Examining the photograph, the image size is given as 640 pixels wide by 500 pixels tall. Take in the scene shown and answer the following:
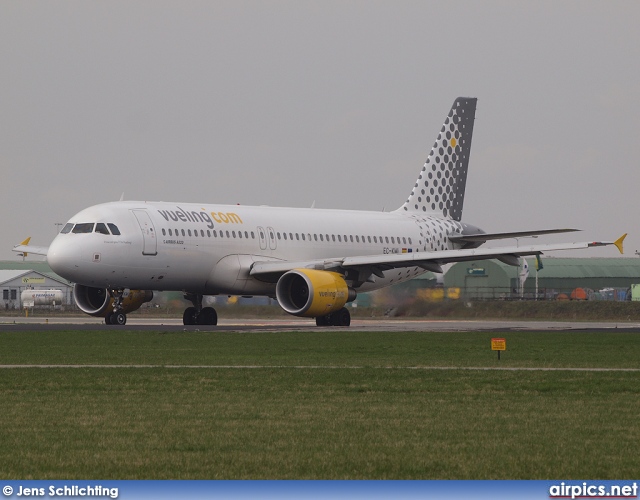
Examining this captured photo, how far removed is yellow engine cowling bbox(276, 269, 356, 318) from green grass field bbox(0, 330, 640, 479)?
562 inches

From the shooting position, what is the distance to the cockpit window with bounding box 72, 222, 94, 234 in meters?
46.4

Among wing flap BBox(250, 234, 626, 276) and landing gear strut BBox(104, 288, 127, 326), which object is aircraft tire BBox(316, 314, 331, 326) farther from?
landing gear strut BBox(104, 288, 127, 326)

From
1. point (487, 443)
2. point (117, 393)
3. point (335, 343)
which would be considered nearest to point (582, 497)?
point (487, 443)

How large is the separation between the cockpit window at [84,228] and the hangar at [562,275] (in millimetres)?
59131

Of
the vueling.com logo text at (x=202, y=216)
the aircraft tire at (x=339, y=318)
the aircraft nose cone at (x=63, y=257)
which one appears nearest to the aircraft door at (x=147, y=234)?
the vueling.com logo text at (x=202, y=216)

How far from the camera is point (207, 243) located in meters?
49.1

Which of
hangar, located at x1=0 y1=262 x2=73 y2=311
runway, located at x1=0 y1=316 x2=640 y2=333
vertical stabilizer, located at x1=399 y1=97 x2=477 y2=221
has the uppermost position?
vertical stabilizer, located at x1=399 y1=97 x2=477 y2=221

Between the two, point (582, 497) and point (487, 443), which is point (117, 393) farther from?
point (582, 497)

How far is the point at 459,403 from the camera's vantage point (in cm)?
2058

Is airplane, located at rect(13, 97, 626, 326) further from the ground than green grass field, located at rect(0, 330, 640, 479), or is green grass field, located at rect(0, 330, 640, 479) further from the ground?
airplane, located at rect(13, 97, 626, 326)

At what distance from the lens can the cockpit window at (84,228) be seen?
152ft

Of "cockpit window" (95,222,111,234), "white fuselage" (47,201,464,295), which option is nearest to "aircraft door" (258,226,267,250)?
"white fuselage" (47,201,464,295)

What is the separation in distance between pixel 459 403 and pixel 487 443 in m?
4.53

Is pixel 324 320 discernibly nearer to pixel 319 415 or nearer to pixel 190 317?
pixel 190 317
